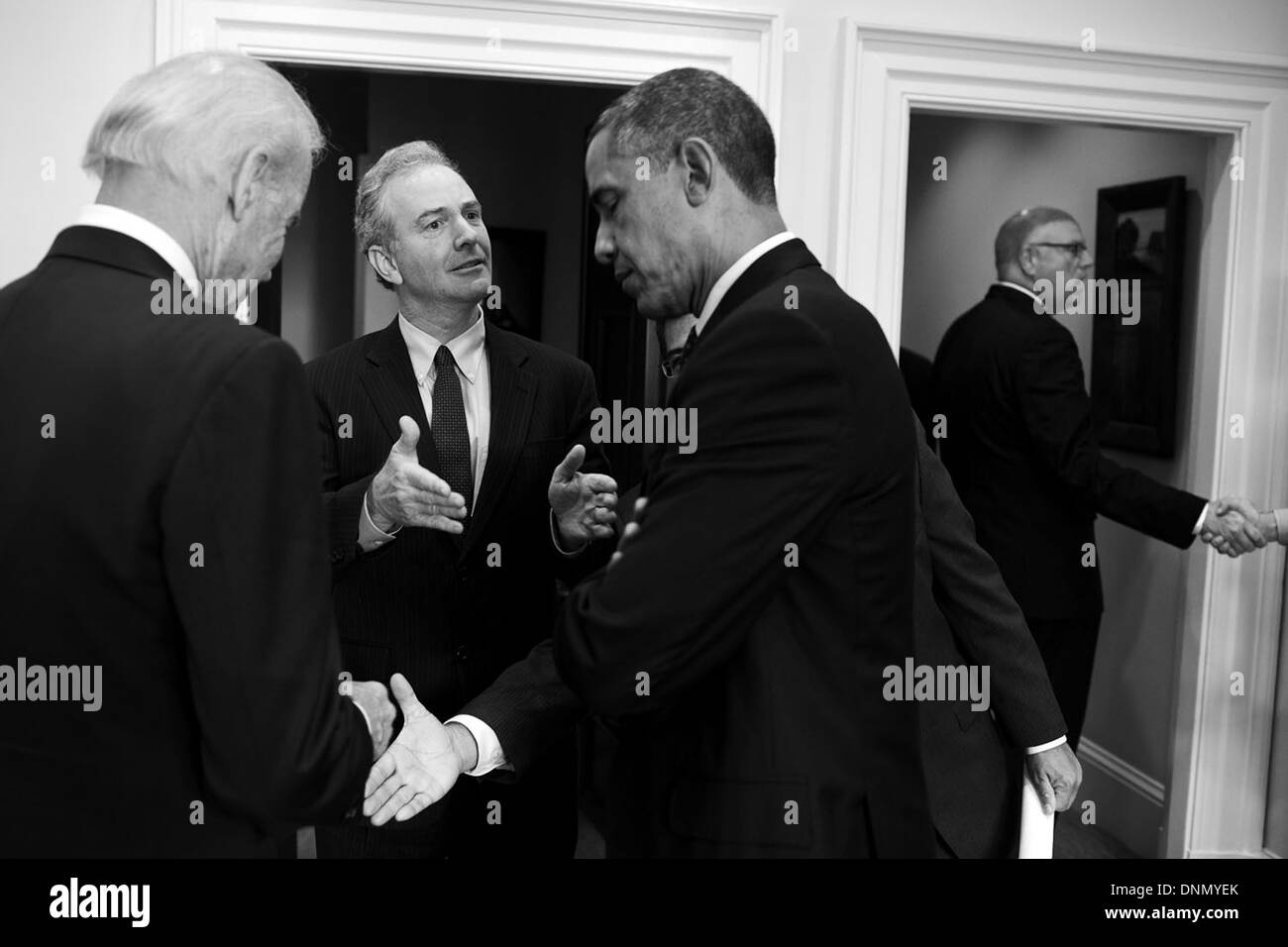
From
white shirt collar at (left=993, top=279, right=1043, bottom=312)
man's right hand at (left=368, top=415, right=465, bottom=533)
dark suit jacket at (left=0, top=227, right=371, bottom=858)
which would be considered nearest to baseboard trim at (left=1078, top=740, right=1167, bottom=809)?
white shirt collar at (left=993, top=279, right=1043, bottom=312)

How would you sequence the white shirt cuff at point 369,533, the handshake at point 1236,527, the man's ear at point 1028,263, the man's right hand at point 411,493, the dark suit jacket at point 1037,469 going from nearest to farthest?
the man's right hand at point 411,493, the white shirt cuff at point 369,533, the handshake at point 1236,527, the dark suit jacket at point 1037,469, the man's ear at point 1028,263

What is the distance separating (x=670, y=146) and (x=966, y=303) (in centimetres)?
492

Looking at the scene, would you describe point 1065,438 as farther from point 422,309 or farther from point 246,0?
point 246,0

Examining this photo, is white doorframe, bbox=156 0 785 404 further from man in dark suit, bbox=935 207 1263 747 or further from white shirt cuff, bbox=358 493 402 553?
white shirt cuff, bbox=358 493 402 553

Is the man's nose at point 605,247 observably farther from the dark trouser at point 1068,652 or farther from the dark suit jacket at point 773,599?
the dark trouser at point 1068,652

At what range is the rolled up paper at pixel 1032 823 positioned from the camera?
202cm

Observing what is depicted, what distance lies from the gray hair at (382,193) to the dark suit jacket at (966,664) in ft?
3.51

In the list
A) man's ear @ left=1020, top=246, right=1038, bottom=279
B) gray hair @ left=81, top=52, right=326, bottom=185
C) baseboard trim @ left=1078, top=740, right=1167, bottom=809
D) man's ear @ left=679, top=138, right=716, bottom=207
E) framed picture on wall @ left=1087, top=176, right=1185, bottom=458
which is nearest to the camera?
gray hair @ left=81, top=52, right=326, bottom=185

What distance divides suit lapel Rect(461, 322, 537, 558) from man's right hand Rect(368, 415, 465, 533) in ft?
0.81

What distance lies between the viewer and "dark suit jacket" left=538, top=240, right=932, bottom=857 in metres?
1.45

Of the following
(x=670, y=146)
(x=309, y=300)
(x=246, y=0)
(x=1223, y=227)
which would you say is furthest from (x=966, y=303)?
(x=670, y=146)

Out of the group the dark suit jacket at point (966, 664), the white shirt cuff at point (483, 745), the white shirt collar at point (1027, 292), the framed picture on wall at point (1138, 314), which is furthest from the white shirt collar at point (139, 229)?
the framed picture on wall at point (1138, 314)

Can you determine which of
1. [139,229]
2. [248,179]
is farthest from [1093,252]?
[139,229]

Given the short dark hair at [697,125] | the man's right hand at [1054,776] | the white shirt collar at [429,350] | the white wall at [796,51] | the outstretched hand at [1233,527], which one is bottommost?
the man's right hand at [1054,776]
